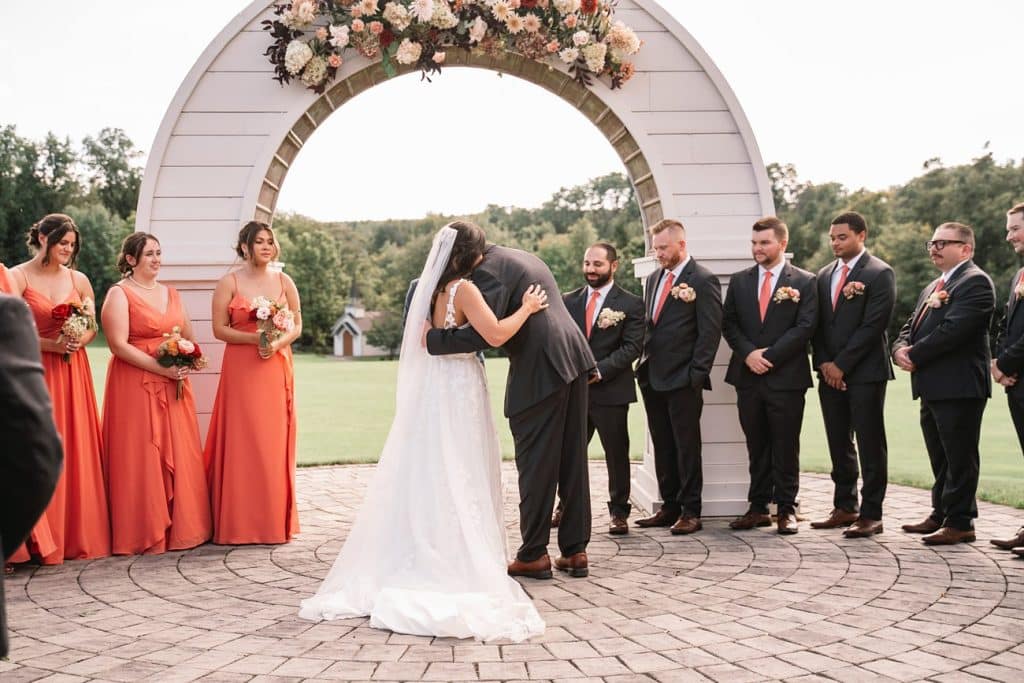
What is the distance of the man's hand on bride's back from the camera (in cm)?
476

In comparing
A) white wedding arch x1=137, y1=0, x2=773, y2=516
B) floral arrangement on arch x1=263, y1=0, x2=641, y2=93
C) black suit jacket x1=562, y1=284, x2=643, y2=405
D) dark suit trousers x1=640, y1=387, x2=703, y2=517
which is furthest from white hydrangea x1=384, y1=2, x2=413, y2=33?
dark suit trousers x1=640, y1=387, x2=703, y2=517

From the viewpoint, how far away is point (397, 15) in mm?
6234

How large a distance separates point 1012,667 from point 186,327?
16.5ft

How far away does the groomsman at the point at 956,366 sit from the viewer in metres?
5.61

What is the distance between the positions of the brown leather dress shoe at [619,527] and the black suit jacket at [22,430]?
192 inches

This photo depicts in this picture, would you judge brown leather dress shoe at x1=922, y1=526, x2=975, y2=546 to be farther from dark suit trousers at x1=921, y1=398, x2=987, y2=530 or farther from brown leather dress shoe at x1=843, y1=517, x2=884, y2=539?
brown leather dress shoe at x1=843, y1=517, x2=884, y2=539

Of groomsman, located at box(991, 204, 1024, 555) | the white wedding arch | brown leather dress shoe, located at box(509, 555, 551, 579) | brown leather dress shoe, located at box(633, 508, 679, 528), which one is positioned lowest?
brown leather dress shoe, located at box(633, 508, 679, 528)

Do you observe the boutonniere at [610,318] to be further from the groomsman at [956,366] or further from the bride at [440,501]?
the groomsman at [956,366]

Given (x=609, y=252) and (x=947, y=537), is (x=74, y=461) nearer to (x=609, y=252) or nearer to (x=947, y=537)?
(x=609, y=252)

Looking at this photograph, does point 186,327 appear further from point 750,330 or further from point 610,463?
point 750,330

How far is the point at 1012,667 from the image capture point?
3.53 m

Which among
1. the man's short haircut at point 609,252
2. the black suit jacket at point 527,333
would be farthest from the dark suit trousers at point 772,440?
the black suit jacket at point 527,333

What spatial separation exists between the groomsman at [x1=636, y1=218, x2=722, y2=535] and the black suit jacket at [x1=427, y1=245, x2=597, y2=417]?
4.60ft

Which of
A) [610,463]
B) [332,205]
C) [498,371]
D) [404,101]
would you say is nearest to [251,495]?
[610,463]
